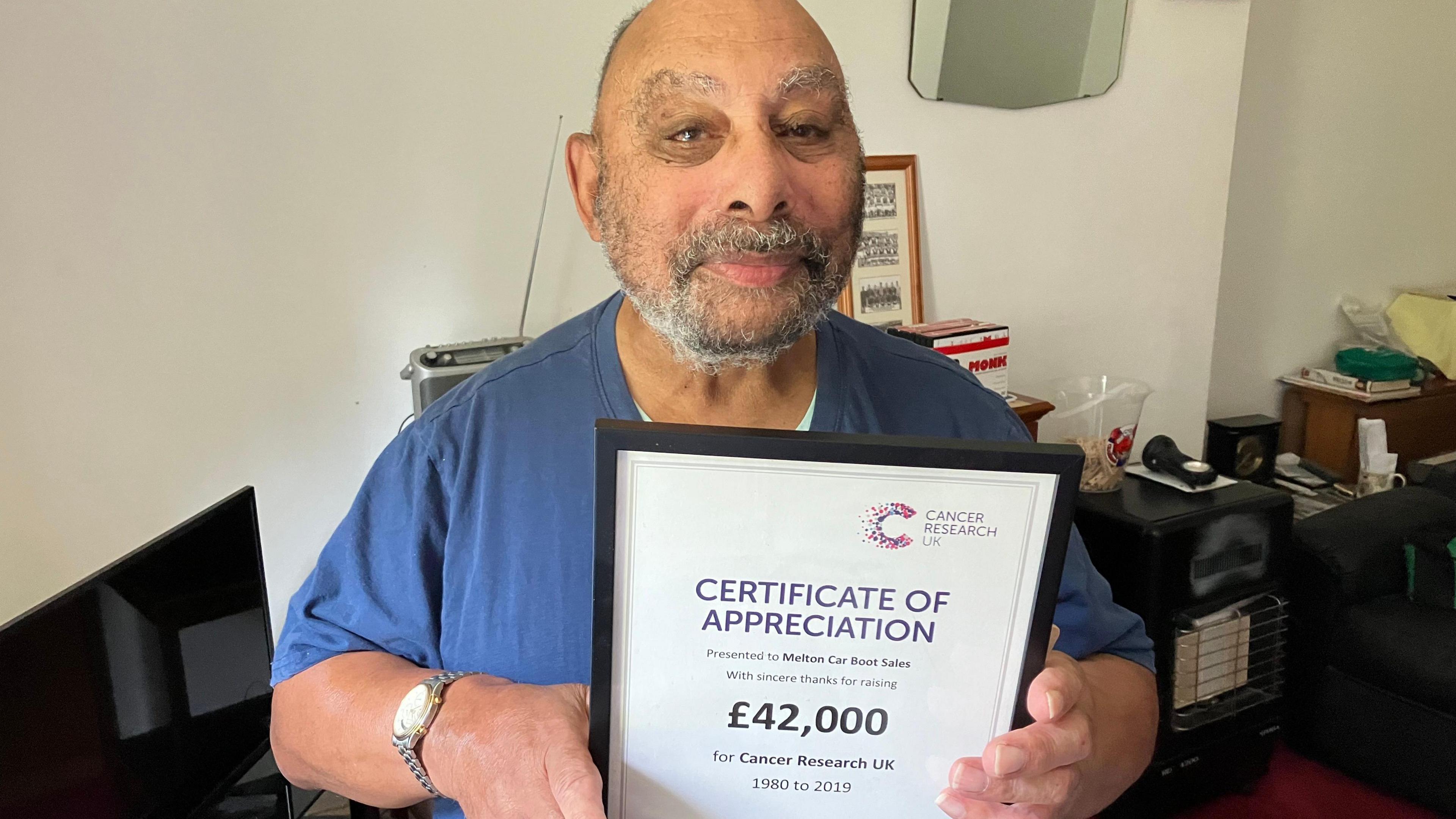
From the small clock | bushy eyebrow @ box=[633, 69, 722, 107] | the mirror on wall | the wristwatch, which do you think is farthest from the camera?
the small clock

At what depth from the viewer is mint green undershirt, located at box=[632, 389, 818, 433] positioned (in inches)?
35.3

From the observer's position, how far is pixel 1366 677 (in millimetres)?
2182

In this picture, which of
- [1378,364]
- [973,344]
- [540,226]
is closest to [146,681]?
[540,226]

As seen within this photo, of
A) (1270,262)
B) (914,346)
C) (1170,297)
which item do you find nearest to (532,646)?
(914,346)

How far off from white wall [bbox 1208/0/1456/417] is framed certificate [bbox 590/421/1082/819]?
3.08 m

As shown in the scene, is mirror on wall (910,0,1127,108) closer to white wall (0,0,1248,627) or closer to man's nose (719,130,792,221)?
white wall (0,0,1248,627)

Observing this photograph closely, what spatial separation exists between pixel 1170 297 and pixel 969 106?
96 centimetres

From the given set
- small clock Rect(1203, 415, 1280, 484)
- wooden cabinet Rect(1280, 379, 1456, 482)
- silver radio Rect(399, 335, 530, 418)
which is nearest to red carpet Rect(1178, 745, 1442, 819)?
small clock Rect(1203, 415, 1280, 484)

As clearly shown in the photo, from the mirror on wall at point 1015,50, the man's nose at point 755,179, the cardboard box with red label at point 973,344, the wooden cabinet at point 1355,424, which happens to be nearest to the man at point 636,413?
the man's nose at point 755,179

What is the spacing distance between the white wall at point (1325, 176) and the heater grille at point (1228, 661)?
4.44 feet

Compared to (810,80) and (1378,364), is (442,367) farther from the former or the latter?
(1378,364)

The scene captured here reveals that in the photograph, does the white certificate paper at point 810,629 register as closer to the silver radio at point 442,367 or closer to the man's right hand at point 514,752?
the man's right hand at point 514,752

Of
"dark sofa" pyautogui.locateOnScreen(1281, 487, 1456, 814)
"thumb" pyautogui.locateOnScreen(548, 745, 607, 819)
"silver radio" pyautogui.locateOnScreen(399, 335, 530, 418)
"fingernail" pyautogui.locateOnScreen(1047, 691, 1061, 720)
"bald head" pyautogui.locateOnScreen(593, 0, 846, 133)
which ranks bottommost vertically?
"dark sofa" pyautogui.locateOnScreen(1281, 487, 1456, 814)

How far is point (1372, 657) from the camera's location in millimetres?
2164
